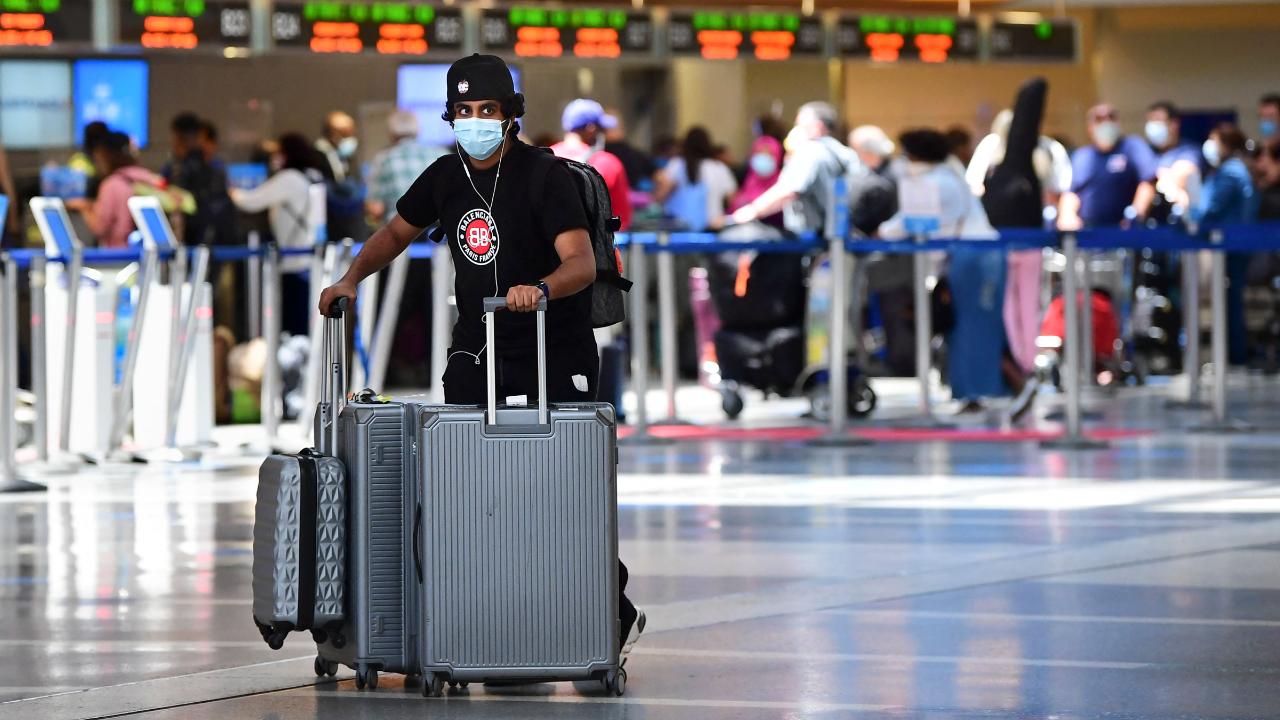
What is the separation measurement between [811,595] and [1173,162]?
10823 millimetres

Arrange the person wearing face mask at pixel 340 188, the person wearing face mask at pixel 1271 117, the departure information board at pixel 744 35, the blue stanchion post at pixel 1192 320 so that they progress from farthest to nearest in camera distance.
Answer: the departure information board at pixel 744 35 → the person wearing face mask at pixel 1271 117 → the person wearing face mask at pixel 340 188 → the blue stanchion post at pixel 1192 320

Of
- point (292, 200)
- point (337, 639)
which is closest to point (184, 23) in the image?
point (292, 200)

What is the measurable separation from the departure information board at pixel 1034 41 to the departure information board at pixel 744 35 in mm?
2185

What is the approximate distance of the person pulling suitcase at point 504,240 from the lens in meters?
4.74

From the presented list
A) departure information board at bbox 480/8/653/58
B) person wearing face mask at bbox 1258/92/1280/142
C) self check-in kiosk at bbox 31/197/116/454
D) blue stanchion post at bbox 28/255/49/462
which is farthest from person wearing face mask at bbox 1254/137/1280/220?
blue stanchion post at bbox 28/255/49/462

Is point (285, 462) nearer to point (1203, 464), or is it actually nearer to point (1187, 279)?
point (1203, 464)

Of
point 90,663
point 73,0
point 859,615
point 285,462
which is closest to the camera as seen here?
point 285,462

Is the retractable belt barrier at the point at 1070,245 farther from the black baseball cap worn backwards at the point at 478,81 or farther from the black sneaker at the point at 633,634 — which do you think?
the black baseball cap worn backwards at the point at 478,81

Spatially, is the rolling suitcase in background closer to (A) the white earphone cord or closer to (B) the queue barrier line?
(A) the white earphone cord

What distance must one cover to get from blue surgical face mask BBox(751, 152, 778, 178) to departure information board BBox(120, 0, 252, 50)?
5.18 meters

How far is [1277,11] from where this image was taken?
80.7ft

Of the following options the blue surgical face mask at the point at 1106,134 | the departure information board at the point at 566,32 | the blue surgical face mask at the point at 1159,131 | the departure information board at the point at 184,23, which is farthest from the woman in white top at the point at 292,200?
the blue surgical face mask at the point at 1159,131

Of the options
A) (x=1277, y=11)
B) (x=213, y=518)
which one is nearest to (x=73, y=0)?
(x=213, y=518)

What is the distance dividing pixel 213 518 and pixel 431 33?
1051 cm
